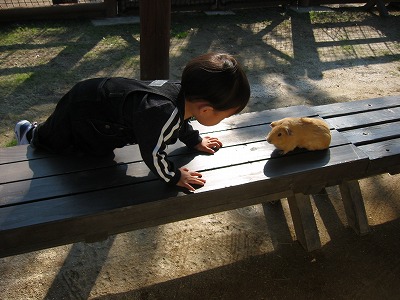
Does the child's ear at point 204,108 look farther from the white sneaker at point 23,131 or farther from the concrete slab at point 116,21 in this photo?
the concrete slab at point 116,21

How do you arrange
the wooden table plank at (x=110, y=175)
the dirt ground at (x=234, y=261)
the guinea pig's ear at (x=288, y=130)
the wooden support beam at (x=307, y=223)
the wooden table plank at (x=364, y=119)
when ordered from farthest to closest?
the wooden table plank at (x=364, y=119) → the wooden support beam at (x=307, y=223) → the dirt ground at (x=234, y=261) → the guinea pig's ear at (x=288, y=130) → the wooden table plank at (x=110, y=175)

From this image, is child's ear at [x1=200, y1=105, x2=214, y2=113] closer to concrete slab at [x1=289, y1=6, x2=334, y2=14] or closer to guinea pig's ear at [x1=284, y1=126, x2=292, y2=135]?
guinea pig's ear at [x1=284, y1=126, x2=292, y2=135]

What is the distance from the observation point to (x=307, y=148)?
2406 mm

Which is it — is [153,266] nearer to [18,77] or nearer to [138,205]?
[138,205]

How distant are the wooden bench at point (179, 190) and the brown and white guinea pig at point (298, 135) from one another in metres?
0.07

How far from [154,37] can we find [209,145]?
1240mm

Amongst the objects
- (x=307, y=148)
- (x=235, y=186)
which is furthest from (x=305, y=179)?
(x=235, y=186)

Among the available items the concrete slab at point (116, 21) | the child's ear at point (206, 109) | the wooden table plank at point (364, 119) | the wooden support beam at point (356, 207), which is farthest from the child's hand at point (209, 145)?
the concrete slab at point (116, 21)

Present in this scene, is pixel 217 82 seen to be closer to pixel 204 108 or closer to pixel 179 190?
pixel 204 108

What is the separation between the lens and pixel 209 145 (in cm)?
240

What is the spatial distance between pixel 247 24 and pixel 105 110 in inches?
223

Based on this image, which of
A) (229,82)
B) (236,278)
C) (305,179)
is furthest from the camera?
(236,278)

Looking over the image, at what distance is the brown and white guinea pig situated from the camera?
2.32 m

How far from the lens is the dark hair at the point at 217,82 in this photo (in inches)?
74.5
